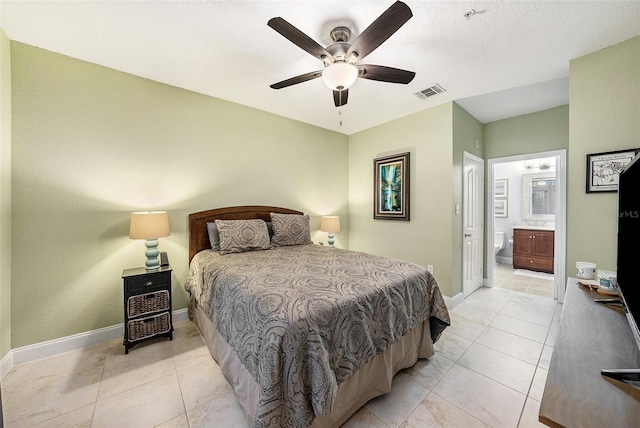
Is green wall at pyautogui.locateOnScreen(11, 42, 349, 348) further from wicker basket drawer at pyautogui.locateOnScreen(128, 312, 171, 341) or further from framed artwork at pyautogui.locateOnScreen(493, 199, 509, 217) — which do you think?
framed artwork at pyautogui.locateOnScreen(493, 199, 509, 217)

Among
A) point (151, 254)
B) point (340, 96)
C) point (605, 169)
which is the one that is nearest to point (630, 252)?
point (605, 169)

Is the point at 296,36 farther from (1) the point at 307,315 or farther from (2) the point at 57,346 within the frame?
(2) the point at 57,346

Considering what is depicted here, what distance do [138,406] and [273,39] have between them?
2.81 meters

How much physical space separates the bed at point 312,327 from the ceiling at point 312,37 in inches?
73.3

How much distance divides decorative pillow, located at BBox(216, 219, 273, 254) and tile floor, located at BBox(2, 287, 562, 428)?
95 centimetres

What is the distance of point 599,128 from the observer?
6.79ft

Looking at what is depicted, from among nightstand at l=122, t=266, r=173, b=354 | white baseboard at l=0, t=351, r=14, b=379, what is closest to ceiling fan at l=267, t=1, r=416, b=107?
nightstand at l=122, t=266, r=173, b=354

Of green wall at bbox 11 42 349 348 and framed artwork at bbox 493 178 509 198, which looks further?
framed artwork at bbox 493 178 509 198

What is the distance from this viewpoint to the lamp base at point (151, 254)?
7.75ft

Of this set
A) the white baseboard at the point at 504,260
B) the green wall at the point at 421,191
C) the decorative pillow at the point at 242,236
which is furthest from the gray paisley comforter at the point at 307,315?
the white baseboard at the point at 504,260

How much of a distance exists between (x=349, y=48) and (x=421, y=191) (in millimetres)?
2251

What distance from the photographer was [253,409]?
137 cm

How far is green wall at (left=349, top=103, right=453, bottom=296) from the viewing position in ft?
10.2

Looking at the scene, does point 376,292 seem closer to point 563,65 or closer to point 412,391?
point 412,391
